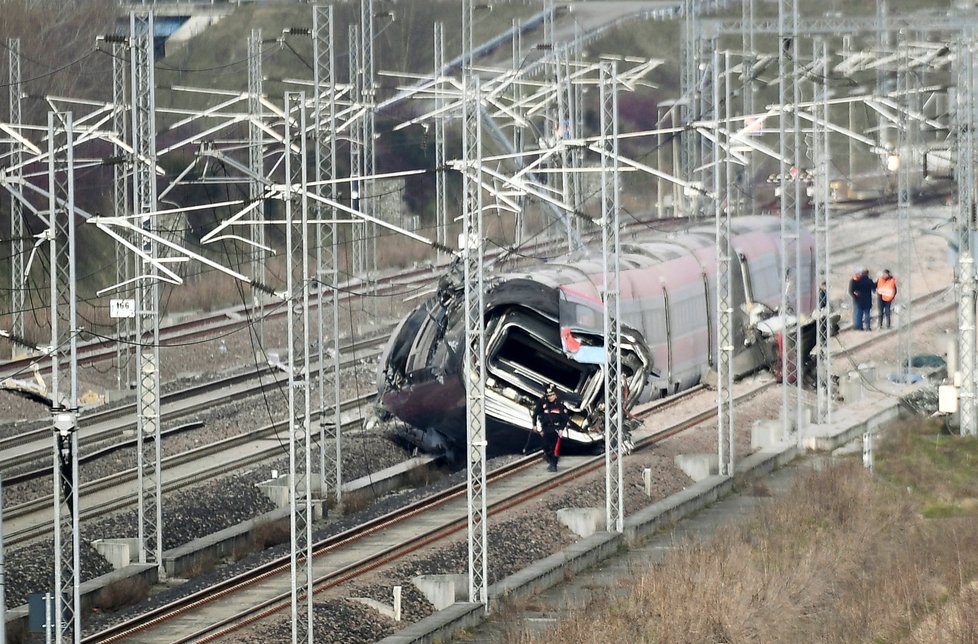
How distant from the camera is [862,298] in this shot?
42719 millimetres

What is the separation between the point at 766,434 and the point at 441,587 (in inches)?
512

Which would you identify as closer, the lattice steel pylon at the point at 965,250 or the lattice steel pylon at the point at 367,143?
the lattice steel pylon at the point at 965,250

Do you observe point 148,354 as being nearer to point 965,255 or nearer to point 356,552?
point 356,552

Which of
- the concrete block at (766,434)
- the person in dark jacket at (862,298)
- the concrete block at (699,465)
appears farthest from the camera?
the person in dark jacket at (862,298)

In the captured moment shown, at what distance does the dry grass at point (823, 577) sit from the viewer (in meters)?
19.3

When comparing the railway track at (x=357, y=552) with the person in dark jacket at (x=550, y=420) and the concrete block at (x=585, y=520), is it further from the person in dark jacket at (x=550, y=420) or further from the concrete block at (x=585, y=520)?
the concrete block at (x=585, y=520)

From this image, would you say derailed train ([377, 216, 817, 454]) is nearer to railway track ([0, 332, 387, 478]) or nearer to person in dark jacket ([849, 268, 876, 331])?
railway track ([0, 332, 387, 478])

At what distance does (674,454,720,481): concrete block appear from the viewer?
99.9 ft

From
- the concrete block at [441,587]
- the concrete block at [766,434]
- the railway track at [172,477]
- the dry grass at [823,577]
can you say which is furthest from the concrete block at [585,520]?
the concrete block at [766,434]

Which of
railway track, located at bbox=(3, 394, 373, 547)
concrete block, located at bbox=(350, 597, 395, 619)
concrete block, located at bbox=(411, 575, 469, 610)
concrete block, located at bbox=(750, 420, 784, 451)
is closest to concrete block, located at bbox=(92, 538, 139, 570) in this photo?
railway track, located at bbox=(3, 394, 373, 547)

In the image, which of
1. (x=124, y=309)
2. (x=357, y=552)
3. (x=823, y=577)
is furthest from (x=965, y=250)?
(x=124, y=309)

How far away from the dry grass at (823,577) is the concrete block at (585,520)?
6.18 ft

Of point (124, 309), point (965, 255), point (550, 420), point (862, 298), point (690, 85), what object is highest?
point (690, 85)

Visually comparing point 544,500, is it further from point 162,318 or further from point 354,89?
point 162,318
